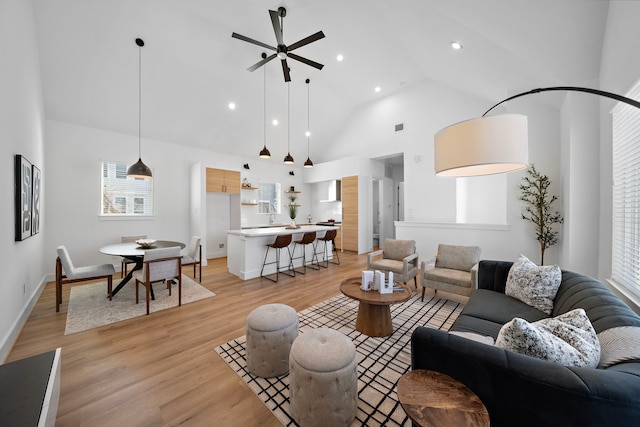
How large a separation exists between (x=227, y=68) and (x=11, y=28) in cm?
281

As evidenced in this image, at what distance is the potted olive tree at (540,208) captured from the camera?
3.87 meters

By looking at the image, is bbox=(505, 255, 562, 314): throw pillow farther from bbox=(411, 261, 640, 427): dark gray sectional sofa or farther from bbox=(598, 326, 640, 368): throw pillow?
bbox=(598, 326, 640, 368): throw pillow

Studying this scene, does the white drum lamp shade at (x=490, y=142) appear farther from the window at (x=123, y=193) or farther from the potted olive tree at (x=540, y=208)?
the window at (x=123, y=193)

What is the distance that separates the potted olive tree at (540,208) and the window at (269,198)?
250 inches

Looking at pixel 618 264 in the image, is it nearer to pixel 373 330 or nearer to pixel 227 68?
pixel 373 330

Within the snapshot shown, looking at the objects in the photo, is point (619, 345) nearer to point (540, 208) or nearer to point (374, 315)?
point (374, 315)

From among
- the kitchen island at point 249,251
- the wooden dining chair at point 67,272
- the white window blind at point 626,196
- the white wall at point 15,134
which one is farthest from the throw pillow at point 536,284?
the wooden dining chair at point 67,272

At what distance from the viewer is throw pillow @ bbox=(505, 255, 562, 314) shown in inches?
85.4

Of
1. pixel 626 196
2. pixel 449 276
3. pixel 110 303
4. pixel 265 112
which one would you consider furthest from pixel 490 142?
pixel 265 112

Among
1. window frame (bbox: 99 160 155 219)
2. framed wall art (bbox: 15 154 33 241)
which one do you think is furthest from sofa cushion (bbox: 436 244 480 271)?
window frame (bbox: 99 160 155 219)

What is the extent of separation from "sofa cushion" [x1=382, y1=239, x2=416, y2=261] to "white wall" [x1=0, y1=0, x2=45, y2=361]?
15.1 ft

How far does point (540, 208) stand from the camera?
3.85 meters

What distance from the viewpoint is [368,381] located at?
6.23 feet

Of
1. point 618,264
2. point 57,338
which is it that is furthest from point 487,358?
point 57,338
